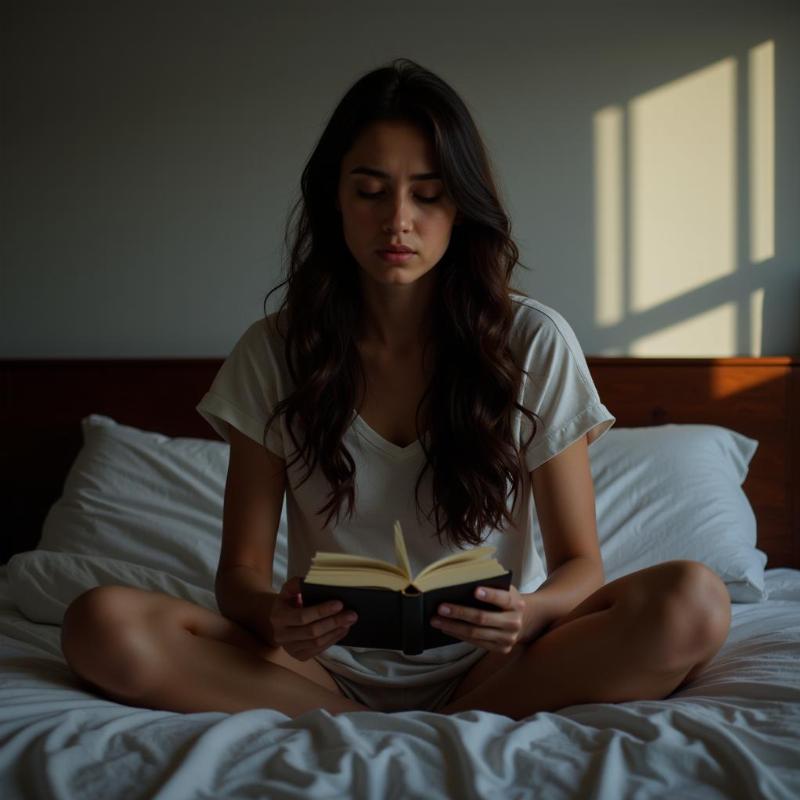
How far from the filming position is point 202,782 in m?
1.16

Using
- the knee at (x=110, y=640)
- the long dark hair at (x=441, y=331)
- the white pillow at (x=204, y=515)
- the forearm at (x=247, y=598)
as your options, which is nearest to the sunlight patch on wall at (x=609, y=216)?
the white pillow at (x=204, y=515)

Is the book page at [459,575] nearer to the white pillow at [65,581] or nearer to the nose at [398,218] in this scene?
the nose at [398,218]

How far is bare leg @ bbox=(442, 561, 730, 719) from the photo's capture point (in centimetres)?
135

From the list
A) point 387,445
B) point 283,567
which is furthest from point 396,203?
point 283,567

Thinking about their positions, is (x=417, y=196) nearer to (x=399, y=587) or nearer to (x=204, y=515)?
(x=399, y=587)

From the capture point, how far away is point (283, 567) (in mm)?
2180

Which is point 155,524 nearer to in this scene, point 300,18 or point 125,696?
Answer: point 125,696

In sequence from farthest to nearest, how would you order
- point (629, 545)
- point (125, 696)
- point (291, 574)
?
1. point (629, 545)
2. point (291, 574)
3. point (125, 696)

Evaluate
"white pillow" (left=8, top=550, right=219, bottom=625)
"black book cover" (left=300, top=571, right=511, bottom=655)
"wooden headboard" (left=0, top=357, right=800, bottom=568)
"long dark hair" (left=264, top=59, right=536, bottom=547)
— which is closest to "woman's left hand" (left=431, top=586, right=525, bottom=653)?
"black book cover" (left=300, top=571, right=511, bottom=655)

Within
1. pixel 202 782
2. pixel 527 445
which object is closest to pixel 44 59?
pixel 527 445

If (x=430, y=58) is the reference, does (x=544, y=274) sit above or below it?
below

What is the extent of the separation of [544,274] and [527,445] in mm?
1186

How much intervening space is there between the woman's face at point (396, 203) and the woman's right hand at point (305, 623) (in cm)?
51

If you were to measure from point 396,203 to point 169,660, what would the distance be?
2.36 ft
